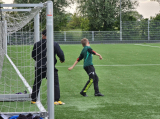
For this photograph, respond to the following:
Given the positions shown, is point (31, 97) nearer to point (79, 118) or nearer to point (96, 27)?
point (79, 118)

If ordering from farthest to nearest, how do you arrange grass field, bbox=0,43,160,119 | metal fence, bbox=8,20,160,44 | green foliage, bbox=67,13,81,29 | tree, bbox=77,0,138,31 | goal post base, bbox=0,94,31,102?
green foliage, bbox=67,13,81,29 → tree, bbox=77,0,138,31 → metal fence, bbox=8,20,160,44 → goal post base, bbox=0,94,31,102 → grass field, bbox=0,43,160,119

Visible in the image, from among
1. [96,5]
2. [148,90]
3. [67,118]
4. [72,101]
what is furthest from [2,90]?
[96,5]

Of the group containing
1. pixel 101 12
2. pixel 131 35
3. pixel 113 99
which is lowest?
pixel 113 99

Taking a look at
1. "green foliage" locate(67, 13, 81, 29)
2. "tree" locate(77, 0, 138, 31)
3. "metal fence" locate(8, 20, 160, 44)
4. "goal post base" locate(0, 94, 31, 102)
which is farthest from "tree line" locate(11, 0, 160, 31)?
"goal post base" locate(0, 94, 31, 102)

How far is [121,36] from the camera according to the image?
140ft

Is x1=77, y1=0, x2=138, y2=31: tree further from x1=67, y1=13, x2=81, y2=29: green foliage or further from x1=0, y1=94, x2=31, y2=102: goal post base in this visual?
x1=0, y1=94, x2=31, y2=102: goal post base

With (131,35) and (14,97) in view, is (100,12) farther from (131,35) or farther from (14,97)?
(14,97)

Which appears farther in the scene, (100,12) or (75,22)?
(75,22)

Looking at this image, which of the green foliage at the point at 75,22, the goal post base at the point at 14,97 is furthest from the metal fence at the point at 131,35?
the green foliage at the point at 75,22

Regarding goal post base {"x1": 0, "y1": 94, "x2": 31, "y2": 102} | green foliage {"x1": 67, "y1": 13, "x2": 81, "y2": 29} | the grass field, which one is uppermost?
green foliage {"x1": 67, "y1": 13, "x2": 81, "y2": 29}

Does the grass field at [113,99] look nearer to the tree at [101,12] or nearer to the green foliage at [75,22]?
the tree at [101,12]

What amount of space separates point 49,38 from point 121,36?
38.1m

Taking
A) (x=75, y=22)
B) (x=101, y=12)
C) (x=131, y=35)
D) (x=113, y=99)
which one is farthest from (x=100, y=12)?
(x=113, y=99)

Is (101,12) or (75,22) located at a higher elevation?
(101,12)
